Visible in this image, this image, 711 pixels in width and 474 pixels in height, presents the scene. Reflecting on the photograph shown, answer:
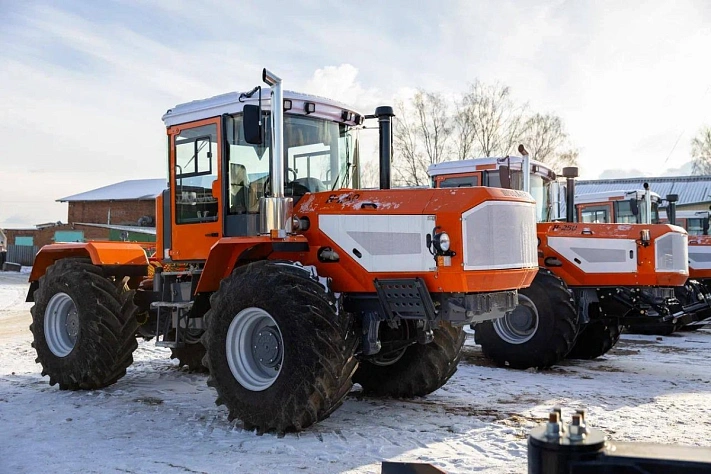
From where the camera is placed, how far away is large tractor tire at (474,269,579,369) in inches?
347

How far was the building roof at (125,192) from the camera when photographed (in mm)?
47125

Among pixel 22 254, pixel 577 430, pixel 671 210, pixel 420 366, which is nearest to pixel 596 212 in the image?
pixel 671 210

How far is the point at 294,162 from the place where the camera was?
21.2 ft

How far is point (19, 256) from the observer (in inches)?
1778

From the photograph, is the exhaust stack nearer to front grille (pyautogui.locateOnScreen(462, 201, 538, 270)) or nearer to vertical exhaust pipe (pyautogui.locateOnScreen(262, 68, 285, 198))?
vertical exhaust pipe (pyautogui.locateOnScreen(262, 68, 285, 198))

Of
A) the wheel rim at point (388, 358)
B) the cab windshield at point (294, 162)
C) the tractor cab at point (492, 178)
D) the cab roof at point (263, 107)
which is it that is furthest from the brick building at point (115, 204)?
the wheel rim at point (388, 358)

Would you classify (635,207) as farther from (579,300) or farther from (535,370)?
(535,370)

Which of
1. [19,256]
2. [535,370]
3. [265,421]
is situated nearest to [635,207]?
[535,370]

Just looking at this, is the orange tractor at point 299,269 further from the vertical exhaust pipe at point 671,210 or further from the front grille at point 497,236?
the vertical exhaust pipe at point 671,210

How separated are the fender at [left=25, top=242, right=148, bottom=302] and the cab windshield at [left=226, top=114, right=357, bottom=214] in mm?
2017

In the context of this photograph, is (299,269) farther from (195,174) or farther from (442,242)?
(195,174)

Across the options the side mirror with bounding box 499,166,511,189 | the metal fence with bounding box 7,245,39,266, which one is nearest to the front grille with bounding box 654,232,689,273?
the side mirror with bounding box 499,166,511,189

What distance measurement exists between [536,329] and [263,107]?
471cm

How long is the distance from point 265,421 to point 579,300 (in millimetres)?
5451
